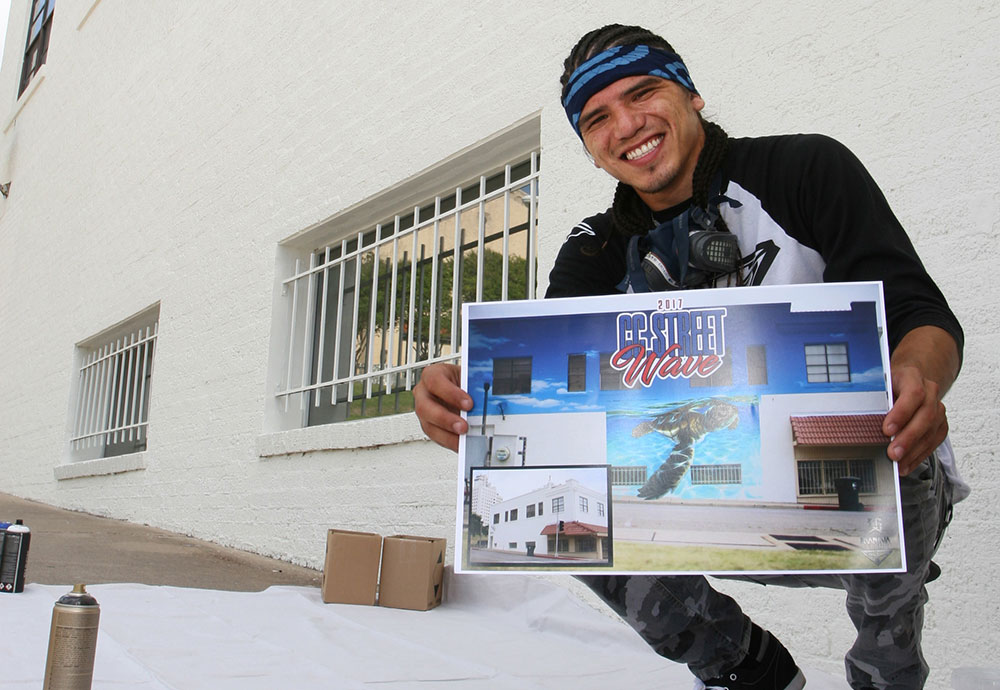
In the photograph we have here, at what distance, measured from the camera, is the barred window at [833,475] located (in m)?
1.28

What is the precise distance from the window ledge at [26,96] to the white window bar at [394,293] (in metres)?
7.27

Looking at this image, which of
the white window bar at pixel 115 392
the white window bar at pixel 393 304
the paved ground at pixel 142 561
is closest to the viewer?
the paved ground at pixel 142 561

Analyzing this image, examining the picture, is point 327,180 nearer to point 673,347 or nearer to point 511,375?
point 511,375

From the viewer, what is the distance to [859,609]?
1.61 metres

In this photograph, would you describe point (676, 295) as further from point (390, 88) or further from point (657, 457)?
point (390, 88)

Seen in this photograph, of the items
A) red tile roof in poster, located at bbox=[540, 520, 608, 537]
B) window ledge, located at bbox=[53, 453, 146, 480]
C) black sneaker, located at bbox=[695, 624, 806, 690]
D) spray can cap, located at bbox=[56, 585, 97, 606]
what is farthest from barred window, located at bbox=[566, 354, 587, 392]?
window ledge, located at bbox=[53, 453, 146, 480]

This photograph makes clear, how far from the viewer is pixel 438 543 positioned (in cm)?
342

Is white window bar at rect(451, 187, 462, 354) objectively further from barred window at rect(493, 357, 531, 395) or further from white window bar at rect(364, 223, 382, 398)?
barred window at rect(493, 357, 531, 395)

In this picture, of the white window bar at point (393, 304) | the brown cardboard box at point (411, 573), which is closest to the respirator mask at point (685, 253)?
the brown cardboard box at point (411, 573)

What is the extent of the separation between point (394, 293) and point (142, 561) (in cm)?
183

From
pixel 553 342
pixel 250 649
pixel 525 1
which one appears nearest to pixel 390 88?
pixel 525 1

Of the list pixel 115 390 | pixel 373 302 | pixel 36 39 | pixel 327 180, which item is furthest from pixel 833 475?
pixel 36 39

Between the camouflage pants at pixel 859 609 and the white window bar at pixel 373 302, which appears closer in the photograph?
the camouflage pants at pixel 859 609

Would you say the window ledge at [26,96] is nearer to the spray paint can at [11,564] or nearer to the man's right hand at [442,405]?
the spray paint can at [11,564]
